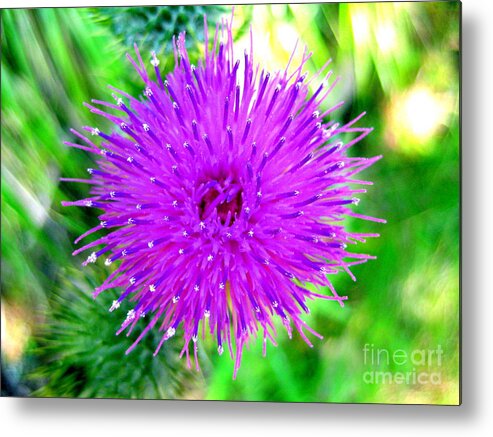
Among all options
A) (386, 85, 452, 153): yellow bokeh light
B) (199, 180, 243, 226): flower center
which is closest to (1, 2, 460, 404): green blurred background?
(386, 85, 452, 153): yellow bokeh light

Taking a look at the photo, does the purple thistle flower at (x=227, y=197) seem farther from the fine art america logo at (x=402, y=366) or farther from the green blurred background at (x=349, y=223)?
the fine art america logo at (x=402, y=366)

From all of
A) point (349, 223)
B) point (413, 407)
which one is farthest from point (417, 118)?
point (413, 407)

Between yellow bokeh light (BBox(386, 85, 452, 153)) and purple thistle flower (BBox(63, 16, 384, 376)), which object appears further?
yellow bokeh light (BBox(386, 85, 452, 153))

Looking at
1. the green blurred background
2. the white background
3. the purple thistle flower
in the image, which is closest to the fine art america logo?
the green blurred background

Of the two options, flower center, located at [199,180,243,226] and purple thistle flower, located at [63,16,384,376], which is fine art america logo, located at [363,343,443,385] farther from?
flower center, located at [199,180,243,226]

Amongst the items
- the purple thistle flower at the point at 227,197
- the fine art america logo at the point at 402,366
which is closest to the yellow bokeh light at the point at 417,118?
the purple thistle flower at the point at 227,197

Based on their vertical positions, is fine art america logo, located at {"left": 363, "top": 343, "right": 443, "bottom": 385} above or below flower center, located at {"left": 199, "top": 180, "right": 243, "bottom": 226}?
below
